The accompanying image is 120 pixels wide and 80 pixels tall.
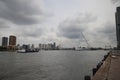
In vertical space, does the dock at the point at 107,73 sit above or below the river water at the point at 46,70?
above

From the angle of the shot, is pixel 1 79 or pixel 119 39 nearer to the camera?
pixel 1 79

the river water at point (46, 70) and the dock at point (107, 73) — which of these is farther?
the river water at point (46, 70)

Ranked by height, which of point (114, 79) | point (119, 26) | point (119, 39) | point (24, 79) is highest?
point (119, 26)

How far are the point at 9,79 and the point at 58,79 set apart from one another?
362 inches

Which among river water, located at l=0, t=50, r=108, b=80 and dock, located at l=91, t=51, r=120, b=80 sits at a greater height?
dock, located at l=91, t=51, r=120, b=80

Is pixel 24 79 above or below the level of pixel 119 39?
below

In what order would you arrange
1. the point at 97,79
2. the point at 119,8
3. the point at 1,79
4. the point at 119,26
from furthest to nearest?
the point at 119,8 → the point at 119,26 → the point at 1,79 → the point at 97,79

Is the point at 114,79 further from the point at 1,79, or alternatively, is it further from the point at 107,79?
the point at 1,79

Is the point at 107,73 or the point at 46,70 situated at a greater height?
the point at 107,73

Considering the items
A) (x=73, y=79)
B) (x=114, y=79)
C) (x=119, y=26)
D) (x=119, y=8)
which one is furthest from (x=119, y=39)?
(x=114, y=79)

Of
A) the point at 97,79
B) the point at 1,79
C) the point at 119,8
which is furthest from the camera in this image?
the point at 119,8

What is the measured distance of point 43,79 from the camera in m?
26.3

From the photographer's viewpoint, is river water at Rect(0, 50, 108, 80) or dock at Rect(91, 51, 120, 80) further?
river water at Rect(0, 50, 108, 80)

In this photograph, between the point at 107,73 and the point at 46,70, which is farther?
the point at 46,70
